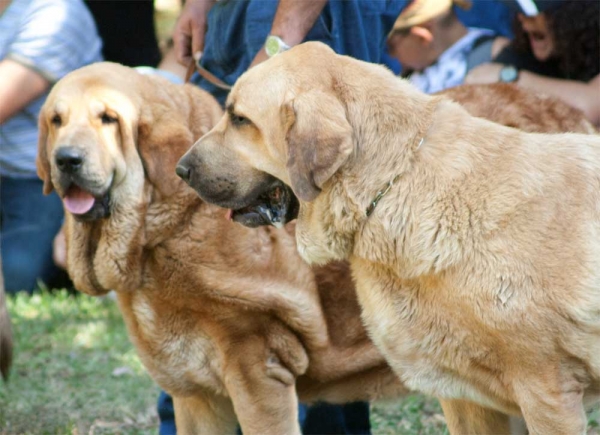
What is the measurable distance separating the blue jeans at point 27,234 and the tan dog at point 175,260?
14.0 feet

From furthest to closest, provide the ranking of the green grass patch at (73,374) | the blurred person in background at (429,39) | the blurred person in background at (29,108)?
the blurred person in background at (429,39) < the blurred person in background at (29,108) < the green grass patch at (73,374)

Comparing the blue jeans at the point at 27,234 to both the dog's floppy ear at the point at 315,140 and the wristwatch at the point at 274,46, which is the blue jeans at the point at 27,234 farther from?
the dog's floppy ear at the point at 315,140

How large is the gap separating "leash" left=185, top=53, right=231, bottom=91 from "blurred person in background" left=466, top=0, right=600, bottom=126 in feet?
8.50

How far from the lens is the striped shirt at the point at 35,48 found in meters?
7.37

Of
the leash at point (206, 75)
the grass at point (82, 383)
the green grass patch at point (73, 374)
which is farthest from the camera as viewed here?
the green grass patch at point (73, 374)

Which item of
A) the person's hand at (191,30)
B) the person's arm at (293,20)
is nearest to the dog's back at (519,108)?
the person's arm at (293,20)

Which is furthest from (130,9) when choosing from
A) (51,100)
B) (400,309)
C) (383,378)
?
(400,309)

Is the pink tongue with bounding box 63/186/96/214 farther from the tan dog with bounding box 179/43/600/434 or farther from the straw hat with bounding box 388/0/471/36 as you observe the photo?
the straw hat with bounding box 388/0/471/36

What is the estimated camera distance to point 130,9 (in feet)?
32.8

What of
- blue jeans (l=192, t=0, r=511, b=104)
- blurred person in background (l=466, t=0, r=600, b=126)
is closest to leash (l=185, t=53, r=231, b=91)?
blue jeans (l=192, t=0, r=511, b=104)

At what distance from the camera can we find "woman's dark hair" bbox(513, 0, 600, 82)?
6.95 meters

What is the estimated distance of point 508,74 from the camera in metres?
6.89

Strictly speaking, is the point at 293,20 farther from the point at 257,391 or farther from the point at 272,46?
the point at 257,391

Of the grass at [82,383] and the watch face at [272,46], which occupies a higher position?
the watch face at [272,46]
